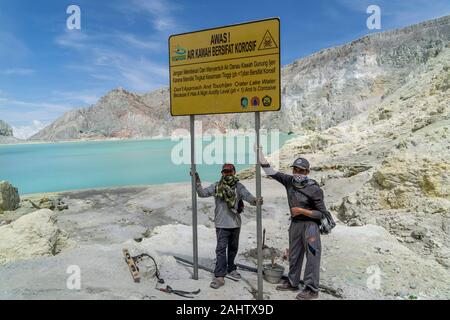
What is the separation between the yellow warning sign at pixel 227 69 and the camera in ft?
14.6

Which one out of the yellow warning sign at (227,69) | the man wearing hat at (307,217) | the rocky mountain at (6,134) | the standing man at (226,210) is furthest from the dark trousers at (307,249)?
the rocky mountain at (6,134)

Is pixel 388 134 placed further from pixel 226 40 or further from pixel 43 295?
pixel 43 295

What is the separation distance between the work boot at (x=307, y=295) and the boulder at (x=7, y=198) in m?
14.6

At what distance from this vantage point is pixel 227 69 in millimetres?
4805

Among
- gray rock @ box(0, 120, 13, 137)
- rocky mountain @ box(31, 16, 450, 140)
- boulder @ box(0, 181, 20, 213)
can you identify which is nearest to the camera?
boulder @ box(0, 181, 20, 213)

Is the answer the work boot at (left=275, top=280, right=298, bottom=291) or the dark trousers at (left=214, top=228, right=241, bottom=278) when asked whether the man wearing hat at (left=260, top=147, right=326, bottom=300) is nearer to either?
the work boot at (left=275, top=280, right=298, bottom=291)

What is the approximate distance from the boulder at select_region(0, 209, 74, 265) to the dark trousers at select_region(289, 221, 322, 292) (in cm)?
451

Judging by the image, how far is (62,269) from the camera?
5188mm

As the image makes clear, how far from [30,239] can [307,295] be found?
4997 mm

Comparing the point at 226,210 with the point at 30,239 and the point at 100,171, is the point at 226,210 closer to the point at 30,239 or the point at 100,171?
the point at 30,239

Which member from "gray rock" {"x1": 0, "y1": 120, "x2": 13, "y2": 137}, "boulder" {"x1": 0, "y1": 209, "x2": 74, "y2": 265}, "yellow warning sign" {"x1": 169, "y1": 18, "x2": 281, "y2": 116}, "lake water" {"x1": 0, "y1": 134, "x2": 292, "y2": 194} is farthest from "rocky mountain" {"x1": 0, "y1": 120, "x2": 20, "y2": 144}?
"yellow warning sign" {"x1": 169, "y1": 18, "x2": 281, "y2": 116}

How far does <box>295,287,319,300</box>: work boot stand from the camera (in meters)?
4.67

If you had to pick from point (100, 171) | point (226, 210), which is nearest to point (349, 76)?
point (100, 171)
